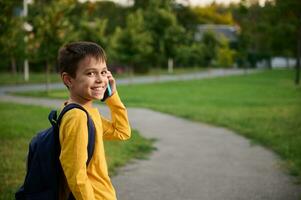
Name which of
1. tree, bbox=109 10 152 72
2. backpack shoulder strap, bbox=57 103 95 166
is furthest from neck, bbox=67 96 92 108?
tree, bbox=109 10 152 72

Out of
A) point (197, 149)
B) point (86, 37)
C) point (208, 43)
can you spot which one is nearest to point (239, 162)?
point (197, 149)

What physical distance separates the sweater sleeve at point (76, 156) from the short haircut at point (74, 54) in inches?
10.9

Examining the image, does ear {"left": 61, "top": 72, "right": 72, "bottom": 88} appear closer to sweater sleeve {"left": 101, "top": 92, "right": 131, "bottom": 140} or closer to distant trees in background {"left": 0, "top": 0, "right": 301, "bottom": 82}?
sweater sleeve {"left": 101, "top": 92, "right": 131, "bottom": 140}

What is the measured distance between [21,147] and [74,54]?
591 cm

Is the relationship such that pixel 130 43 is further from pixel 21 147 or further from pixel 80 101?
pixel 80 101

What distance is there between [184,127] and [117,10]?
1961 inches

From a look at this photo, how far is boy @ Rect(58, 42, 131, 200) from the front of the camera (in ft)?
7.44

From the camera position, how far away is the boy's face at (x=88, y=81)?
2.41 metres

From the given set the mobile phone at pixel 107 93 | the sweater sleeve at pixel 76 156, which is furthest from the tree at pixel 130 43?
the sweater sleeve at pixel 76 156

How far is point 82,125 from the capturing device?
7.52ft

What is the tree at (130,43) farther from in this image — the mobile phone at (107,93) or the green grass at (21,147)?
the mobile phone at (107,93)

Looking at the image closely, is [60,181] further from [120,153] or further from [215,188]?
[120,153]

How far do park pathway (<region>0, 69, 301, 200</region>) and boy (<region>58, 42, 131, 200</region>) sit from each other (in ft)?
9.27

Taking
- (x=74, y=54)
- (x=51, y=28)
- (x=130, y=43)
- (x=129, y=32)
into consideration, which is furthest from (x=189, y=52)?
(x=74, y=54)
